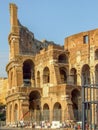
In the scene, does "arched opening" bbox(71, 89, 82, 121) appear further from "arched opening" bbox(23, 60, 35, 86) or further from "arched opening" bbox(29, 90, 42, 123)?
"arched opening" bbox(23, 60, 35, 86)

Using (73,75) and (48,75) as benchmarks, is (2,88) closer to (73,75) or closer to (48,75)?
(48,75)

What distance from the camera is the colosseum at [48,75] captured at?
5475 cm

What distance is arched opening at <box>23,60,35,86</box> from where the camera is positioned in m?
62.0

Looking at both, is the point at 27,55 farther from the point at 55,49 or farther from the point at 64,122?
the point at 64,122

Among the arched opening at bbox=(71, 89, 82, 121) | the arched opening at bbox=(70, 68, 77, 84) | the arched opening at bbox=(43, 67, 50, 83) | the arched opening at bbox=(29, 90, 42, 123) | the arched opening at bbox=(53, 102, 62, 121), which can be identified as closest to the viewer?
the arched opening at bbox=(53, 102, 62, 121)

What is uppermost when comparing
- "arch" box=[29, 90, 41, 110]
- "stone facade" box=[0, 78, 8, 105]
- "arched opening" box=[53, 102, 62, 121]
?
"stone facade" box=[0, 78, 8, 105]

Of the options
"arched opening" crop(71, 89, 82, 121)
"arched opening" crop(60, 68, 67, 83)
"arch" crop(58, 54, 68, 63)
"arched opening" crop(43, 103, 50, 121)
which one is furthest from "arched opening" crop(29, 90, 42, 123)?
"arch" crop(58, 54, 68, 63)

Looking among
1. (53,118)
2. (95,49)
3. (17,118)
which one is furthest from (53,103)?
(95,49)

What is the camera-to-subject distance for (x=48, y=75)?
5984 centimetres

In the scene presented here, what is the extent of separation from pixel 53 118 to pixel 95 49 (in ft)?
36.6

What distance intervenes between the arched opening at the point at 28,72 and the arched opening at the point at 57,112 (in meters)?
7.61

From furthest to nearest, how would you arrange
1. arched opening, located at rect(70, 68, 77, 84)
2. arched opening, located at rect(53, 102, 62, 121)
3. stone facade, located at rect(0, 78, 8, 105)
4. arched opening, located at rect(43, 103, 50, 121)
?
stone facade, located at rect(0, 78, 8, 105) < arched opening, located at rect(70, 68, 77, 84) < arched opening, located at rect(43, 103, 50, 121) < arched opening, located at rect(53, 102, 62, 121)

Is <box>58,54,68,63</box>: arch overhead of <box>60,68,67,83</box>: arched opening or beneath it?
overhead

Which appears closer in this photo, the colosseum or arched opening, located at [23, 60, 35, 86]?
the colosseum
